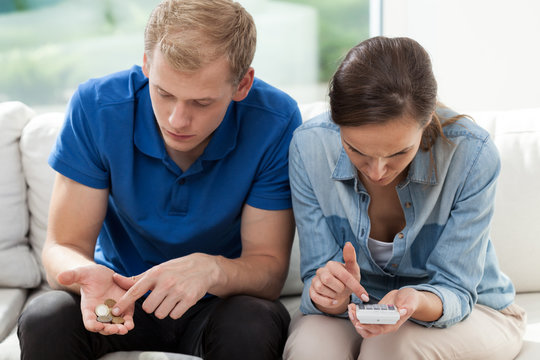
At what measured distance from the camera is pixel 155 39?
4.50ft

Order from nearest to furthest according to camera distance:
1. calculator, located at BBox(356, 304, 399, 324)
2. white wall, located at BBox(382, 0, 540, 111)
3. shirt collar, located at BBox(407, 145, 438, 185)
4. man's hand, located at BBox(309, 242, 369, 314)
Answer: calculator, located at BBox(356, 304, 399, 324), man's hand, located at BBox(309, 242, 369, 314), shirt collar, located at BBox(407, 145, 438, 185), white wall, located at BBox(382, 0, 540, 111)

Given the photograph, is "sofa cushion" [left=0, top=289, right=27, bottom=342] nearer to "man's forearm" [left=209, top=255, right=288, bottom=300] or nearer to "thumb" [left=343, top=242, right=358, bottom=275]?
"man's forearm" [left=209, top=255, right=288, bottom=300]

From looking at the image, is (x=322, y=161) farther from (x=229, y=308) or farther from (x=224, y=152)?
(x=229, y=308)

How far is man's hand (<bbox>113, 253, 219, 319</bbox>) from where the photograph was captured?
4.44 ft

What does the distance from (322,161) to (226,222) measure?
0.30m

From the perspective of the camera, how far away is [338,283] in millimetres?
1317

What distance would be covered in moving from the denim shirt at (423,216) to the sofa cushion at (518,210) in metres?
0.27

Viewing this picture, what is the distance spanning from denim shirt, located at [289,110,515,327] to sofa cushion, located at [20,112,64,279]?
31.9 inches

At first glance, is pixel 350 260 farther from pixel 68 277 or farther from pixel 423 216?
pixel 68 277

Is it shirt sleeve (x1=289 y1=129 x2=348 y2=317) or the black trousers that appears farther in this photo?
shirt sleeve (x1=289 y1=129 x2=348 y2=317)

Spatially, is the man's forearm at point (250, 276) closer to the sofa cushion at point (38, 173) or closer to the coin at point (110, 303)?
the coin at point (110, 303)

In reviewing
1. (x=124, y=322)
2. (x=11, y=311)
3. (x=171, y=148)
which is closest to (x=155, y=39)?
(x=171, y=148)

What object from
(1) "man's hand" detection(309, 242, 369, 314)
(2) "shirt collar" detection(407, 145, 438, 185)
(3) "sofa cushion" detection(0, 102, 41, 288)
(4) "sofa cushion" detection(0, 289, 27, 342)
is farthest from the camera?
(3) "sofa cushion" detection(0, 102, 41, 288)

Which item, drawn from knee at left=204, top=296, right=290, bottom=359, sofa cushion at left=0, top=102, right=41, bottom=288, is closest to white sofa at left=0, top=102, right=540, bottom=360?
sofa cushion at left=0, top=102, right=41, bottom=288
